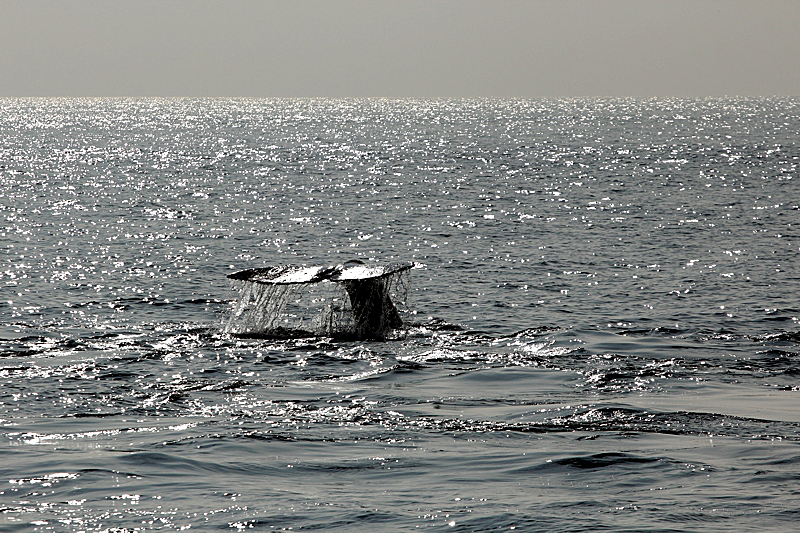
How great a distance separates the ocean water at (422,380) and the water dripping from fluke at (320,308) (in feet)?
2.59

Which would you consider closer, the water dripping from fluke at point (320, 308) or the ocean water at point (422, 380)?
the ocean water at point (422, 380)

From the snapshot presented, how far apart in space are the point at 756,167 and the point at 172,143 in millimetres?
94231

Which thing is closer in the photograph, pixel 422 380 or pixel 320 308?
pixel 422 380

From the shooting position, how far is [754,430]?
17.2 m

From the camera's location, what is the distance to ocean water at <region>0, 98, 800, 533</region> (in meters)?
13.8

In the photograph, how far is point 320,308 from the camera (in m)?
31.0

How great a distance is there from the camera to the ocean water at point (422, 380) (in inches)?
543

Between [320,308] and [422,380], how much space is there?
1021cm

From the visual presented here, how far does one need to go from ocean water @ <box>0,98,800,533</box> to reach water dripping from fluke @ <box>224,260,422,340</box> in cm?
79

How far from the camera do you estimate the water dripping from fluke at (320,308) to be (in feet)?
81.1

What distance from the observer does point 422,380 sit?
21281mm

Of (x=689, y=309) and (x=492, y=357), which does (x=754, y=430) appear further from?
(x=689, y=309)

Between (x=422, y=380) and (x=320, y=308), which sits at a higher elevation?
(x=320, y=308)

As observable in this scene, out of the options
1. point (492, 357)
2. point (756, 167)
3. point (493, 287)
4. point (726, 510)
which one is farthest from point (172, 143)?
point (726, 510)
